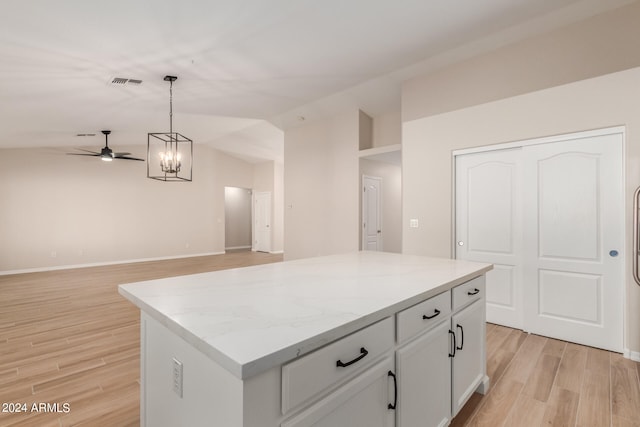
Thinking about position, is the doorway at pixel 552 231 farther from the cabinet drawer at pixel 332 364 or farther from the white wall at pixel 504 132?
the cabinet drawer at pixel 332 364

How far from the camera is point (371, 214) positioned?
20.5 ft

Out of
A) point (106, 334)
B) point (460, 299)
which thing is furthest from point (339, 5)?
point (106, 334)

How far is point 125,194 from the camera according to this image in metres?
8.09

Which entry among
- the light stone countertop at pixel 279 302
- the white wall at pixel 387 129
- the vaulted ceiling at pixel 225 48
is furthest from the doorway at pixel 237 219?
the light stone countertop at pixel 279 302

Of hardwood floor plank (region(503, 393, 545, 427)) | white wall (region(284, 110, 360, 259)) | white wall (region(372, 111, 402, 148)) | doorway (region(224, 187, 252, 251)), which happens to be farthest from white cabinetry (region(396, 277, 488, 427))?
doorway (region(224, 187, 252, 251))

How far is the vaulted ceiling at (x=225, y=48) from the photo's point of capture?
8.63ft

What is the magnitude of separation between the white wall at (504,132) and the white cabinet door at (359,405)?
2.91 meters

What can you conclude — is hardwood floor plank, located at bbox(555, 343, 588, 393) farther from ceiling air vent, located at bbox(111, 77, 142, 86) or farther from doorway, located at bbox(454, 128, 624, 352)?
ceiling air vent, located at bbox(111, 77, 142, 86)

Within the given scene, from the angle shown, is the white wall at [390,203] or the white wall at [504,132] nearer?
the white wall at [504,132]

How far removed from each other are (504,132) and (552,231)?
1187 millimetres

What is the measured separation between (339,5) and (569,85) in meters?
2.41

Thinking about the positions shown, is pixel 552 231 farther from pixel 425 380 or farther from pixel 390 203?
pixel 390 203

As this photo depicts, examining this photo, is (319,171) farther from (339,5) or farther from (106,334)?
(106,334)

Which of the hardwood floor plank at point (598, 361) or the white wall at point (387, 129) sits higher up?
the white wall at point (387, 129)
